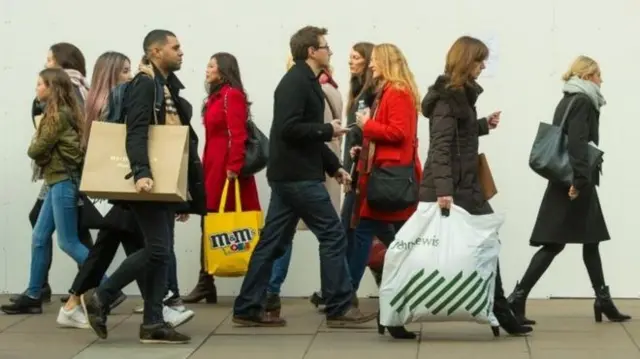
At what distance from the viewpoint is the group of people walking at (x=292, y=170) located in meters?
8.69

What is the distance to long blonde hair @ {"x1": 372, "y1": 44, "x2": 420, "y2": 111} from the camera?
946 centimetres

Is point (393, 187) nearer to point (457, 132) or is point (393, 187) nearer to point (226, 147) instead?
point (457, 132)

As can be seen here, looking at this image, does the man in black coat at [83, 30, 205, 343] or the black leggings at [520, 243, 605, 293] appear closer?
the man in black coat at [83, 30, 205, 343]

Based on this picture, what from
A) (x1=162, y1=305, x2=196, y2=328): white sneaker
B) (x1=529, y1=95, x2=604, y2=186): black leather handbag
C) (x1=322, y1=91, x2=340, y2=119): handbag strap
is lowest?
(x1=162, y1=305, x2=196, y2=328): white sneaker

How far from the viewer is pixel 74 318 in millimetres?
9578

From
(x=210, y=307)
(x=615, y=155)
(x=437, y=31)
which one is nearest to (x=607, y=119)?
(x=615, y=155)

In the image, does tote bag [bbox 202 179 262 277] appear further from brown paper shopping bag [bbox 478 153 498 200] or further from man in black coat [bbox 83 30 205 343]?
brown paper shopping bag [bbox 478 153 498 200]

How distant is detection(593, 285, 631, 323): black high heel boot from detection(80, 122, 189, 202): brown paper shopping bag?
293cm

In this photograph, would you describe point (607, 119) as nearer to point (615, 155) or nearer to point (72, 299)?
point (615, 155)

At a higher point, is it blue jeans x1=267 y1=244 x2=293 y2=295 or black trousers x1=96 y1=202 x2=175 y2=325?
black trousers x1=96 y1=202 x2=175 y2=325

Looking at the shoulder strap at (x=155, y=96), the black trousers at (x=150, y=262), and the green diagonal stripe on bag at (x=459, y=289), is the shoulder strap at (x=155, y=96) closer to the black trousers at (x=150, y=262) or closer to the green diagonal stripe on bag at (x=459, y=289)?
the black trousers at (x=150, y=262)

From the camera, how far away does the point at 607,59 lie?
424 inches

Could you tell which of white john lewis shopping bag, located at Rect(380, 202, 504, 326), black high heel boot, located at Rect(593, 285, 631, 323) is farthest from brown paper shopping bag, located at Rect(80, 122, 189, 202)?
black high heel boot, located at Rect(593, 285, 631, 323)

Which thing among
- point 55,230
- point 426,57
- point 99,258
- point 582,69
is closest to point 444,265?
point 582,69
